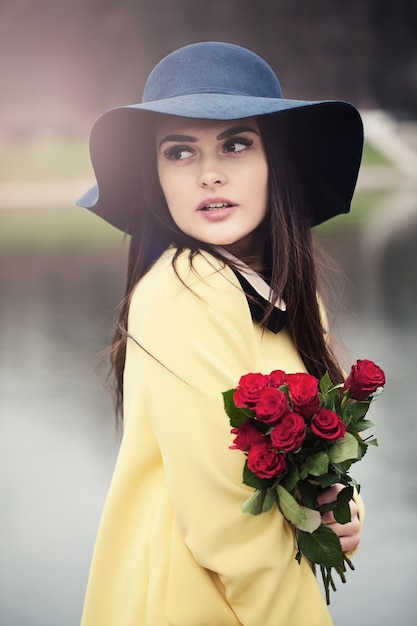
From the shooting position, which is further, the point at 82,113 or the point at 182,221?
the point at 82,113

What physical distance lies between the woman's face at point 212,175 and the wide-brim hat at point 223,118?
0.19 feet

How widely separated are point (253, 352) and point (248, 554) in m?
0.33

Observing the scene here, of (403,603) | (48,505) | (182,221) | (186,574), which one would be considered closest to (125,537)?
(186,574)

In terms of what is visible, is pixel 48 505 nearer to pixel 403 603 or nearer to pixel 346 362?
pixel 403 603

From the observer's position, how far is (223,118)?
157 cm

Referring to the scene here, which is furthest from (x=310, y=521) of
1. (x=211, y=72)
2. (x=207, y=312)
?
(x=211, y=72)

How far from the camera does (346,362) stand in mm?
2035

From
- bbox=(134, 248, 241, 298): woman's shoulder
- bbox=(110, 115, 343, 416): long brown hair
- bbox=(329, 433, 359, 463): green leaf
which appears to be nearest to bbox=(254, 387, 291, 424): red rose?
bbox=(329, 433, 359, 463): green leaf

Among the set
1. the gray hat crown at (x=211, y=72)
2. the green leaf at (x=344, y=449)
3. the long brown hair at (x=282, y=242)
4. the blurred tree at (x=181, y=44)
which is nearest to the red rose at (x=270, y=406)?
the green leaf at (x=344, y=449)

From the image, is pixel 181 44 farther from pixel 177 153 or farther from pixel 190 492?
pixel 190 492

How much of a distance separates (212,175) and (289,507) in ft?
1.88

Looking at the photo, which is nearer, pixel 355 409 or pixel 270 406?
pixel 270 406

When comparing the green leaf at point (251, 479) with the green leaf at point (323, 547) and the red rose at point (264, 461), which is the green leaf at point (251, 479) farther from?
the green leaf at point (323, 547)

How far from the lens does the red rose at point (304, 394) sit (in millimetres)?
1420
